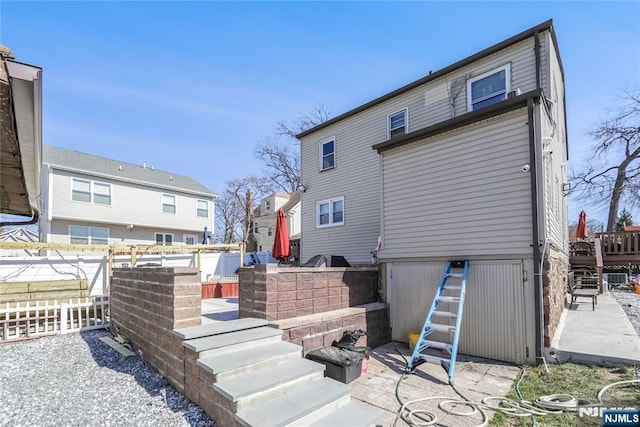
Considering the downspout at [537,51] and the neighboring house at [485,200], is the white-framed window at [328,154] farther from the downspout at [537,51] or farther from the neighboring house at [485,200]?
the downspout at [537,51]

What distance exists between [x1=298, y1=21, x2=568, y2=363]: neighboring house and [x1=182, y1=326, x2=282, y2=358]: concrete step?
3.37m

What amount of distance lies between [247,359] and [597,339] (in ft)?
19.9

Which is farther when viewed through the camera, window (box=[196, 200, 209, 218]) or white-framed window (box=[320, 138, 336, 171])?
window (box=[196, 200, 209, 218])

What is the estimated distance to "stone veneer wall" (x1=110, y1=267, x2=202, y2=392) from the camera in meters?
3.97

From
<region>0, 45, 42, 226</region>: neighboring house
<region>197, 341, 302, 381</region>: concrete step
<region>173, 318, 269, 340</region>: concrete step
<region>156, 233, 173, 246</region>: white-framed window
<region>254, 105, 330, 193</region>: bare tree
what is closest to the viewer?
<region>0, 45, 42, 226</region>: neighboring house

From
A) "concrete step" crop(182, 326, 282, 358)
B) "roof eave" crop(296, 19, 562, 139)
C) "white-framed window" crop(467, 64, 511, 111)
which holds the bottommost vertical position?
"concrete step" crop(182, 326, 282, 358)

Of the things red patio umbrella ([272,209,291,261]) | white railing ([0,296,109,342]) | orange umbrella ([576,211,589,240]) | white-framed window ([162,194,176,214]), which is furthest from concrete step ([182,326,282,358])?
white-framed window ([162,194,176,214])

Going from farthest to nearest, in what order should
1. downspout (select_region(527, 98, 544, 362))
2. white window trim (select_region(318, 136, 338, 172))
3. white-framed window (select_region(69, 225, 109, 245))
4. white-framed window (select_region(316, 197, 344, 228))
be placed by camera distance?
white-framed window (select_region(69, 225, 109, 245)) < white window trim (select_region(318, 136, 338, 172)) < white-framed window (select_region(316, 197, 344, 228)) < downspout (select_region(527, 98, 544, 362))

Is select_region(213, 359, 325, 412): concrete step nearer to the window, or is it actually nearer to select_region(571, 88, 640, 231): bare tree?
the window

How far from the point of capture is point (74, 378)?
4449 mm

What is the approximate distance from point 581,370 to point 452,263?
2.31m

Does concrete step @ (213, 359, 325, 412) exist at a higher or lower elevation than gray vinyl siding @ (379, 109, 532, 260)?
lower

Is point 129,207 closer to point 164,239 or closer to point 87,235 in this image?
point 87,235

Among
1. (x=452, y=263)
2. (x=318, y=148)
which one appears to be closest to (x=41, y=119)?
(x=452, y=263)
